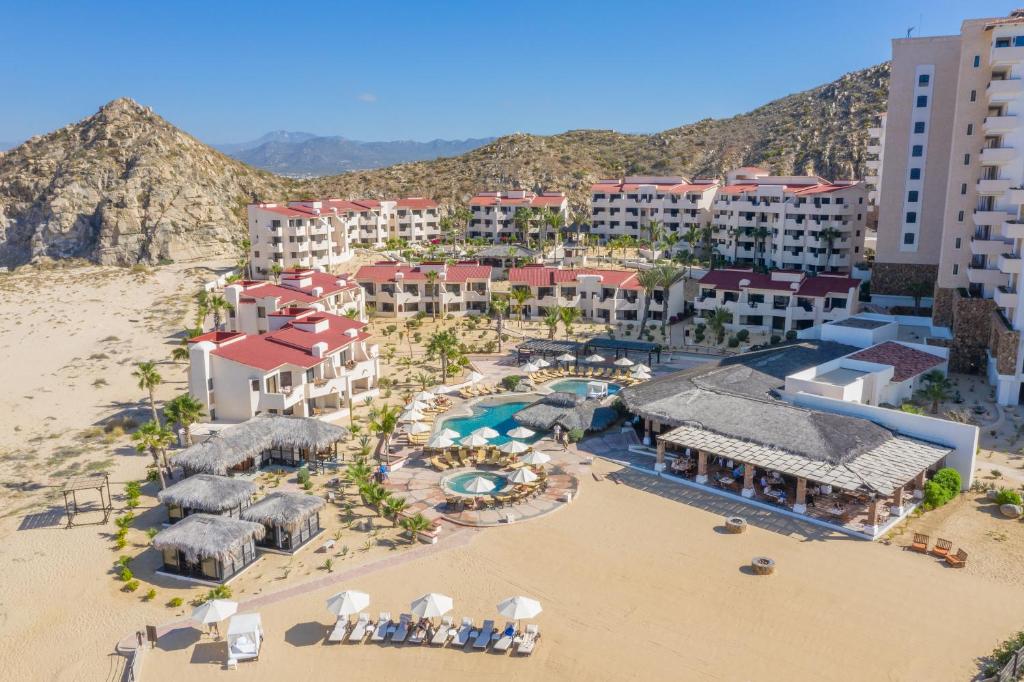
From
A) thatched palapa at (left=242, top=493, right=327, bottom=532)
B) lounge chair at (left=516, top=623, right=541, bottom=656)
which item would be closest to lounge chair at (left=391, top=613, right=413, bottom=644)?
lounge chair at (left=516, top=623, right=541, bottom=656)

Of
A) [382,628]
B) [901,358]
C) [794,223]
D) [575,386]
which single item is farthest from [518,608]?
[794,223]

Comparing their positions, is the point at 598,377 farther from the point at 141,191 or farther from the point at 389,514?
the point at 141,191

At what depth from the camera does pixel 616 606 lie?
95.9ft

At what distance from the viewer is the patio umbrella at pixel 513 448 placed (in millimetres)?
42438

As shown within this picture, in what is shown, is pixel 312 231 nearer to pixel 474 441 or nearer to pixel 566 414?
pixel 566 414

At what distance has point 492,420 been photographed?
166ft

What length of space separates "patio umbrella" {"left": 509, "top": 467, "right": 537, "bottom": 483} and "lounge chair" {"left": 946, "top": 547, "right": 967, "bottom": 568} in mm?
18378

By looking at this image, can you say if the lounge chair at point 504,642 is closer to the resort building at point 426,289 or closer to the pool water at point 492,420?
the pool water at point 492,420

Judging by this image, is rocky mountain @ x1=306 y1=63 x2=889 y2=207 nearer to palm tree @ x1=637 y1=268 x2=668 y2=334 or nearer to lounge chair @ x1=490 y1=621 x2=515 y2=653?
palm tree @ x1=637 y1=268 x2=668 y2=334

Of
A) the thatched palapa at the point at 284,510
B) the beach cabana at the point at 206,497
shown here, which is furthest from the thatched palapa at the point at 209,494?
the thatched palapa at the point at 284,510

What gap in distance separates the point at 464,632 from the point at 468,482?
44.1 ft

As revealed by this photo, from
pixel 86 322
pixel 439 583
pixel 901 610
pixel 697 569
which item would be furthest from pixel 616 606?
pixel 86 322

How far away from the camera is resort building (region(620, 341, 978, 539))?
1415 inches

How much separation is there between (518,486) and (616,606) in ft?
36.9
